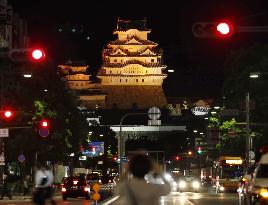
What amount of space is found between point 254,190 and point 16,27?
91488 mm

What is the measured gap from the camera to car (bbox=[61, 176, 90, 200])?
4960 cm

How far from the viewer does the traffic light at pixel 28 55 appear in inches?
900

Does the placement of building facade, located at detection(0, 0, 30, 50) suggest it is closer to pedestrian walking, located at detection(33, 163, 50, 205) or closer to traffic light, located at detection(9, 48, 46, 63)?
pedestrian walking, located at detection(33, 163, 50, 205)

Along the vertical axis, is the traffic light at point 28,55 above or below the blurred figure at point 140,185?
above

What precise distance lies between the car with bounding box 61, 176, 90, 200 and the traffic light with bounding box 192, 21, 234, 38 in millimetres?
30129

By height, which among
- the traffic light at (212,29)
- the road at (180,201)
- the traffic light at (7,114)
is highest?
the traffic light at (212,29)

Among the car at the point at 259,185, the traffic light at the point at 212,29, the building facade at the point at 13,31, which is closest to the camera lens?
the traffic light at the point at 212,29

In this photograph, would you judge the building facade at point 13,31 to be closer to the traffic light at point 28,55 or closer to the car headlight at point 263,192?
the traffic light at point 28,55

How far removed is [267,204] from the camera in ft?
69.2

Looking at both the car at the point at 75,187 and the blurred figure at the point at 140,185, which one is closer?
the blurred figure at the point at 140,185

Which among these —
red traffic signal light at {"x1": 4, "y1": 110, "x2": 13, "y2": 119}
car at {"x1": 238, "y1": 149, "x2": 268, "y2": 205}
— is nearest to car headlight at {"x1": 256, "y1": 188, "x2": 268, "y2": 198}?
car at {"x1": 238, "y1": 149, "x2": 268, "y2": 205}

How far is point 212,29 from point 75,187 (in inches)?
1201

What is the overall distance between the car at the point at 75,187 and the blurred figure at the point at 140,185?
127 ft

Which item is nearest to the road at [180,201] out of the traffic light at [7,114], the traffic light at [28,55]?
the traffic light at [7,114]
